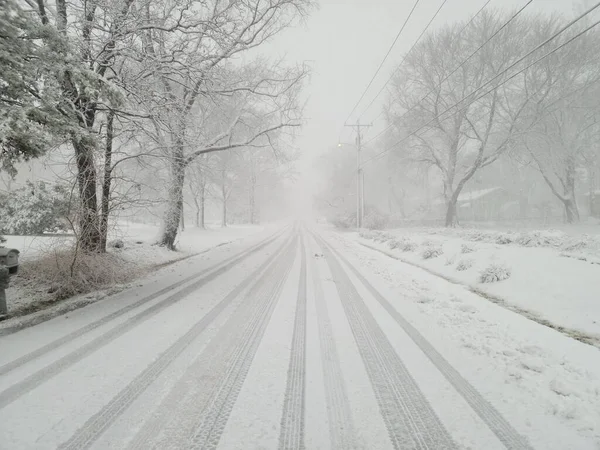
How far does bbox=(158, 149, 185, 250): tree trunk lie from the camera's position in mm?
11086

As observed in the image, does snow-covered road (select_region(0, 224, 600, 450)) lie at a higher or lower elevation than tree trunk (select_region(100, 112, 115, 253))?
lower

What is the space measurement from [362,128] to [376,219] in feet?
29.5

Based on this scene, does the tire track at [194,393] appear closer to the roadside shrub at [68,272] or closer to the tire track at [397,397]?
the tire track at [397,397]

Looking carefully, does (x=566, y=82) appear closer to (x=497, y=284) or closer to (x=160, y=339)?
(x=497, y=284)

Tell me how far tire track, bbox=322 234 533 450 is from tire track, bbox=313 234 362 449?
1042 mm

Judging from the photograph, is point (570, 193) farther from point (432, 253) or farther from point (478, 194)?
point (478, 194)

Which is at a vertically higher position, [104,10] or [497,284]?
[104,10]

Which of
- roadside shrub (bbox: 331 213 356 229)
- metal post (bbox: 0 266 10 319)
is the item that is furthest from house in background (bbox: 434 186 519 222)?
metal post (bbox: 0 266 10 319)

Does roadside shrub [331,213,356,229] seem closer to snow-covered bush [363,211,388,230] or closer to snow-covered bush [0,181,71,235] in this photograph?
snow-covered bush [363,211,388,230]

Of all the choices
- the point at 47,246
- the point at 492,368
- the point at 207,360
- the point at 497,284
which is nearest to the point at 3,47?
the point at 47,246

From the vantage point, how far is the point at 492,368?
309 cm

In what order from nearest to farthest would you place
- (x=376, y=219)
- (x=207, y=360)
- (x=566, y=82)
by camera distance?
(x=207, y=360) → (x=566, y=82) → (x=376, y=219)

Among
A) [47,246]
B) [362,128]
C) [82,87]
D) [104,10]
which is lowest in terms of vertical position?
[47,246]

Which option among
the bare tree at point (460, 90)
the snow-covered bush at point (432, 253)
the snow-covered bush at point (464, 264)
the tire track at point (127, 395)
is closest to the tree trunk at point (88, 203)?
the tire track at point (127, 395)
